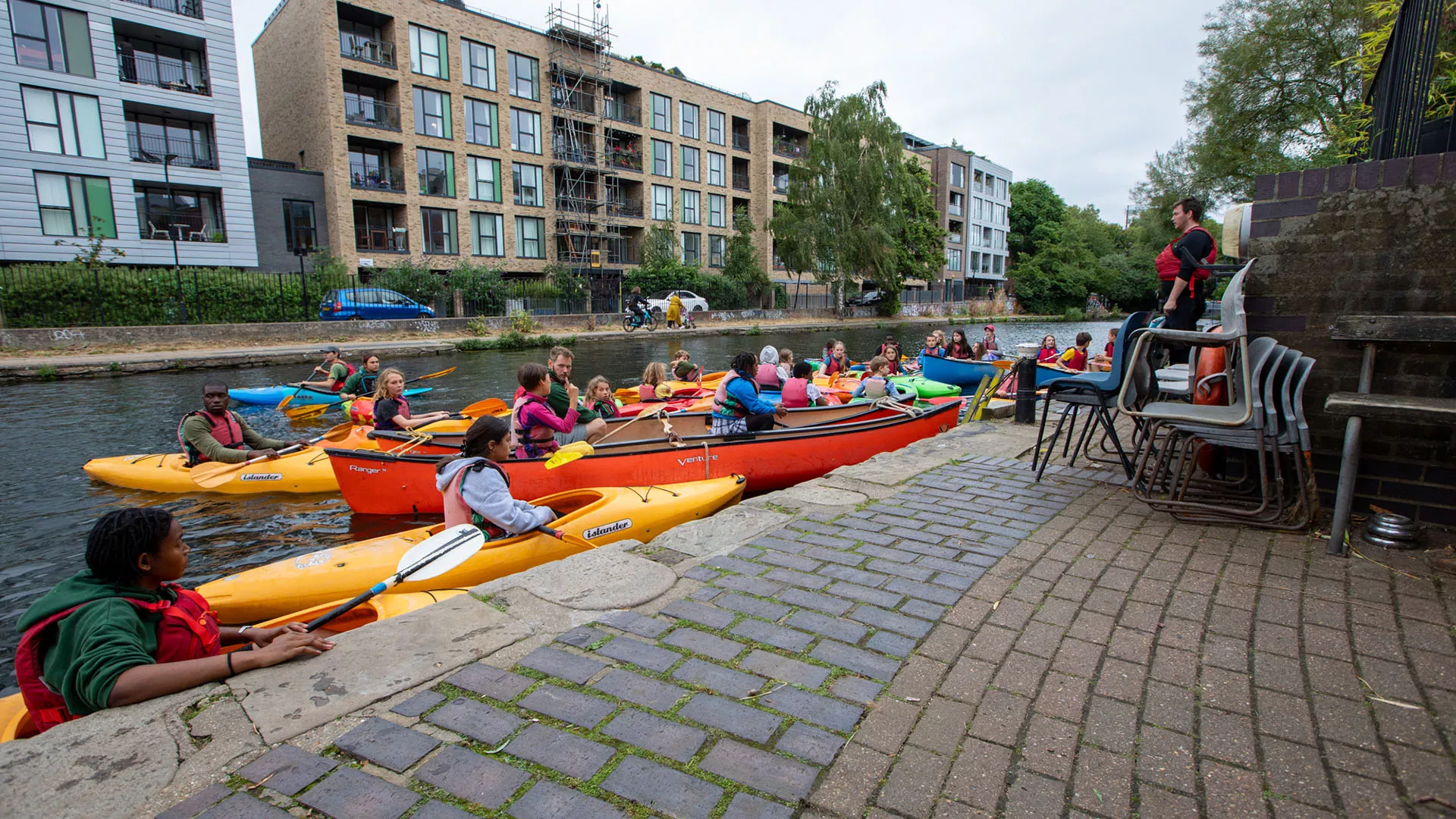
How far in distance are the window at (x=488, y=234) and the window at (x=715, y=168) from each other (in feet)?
46.6

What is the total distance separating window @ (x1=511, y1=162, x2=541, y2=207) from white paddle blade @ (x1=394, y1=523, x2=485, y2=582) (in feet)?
109

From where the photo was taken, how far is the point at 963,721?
216cm

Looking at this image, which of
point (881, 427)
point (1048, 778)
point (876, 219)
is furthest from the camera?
point (876, 219)

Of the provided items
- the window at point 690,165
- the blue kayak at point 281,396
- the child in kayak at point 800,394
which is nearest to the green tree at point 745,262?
the window at point 690,165

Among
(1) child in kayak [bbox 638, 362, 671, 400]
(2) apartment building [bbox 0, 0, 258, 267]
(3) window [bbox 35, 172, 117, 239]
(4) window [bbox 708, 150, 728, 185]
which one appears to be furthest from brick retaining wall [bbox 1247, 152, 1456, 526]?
(4) window [bbox 708, 150, 728, 185]

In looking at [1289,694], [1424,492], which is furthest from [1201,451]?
[1289,694]

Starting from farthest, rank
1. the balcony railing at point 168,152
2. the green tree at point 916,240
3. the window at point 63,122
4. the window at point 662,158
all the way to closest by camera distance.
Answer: the green tree at point 916,240
the window at point 662,158
the balcony railing at point 168,152
the window at point 63,122

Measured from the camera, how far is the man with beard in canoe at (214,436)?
8562 millimetres

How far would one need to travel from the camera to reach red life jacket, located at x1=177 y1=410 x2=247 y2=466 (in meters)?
8.66

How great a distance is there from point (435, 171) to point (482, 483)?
31.3 metres

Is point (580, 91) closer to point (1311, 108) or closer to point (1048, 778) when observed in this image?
point (1311, 108)

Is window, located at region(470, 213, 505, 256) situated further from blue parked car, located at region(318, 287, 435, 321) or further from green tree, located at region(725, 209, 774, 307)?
green tree, located at region(725, 209, 774, 307)

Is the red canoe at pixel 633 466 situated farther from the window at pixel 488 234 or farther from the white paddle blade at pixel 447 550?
the window at pixel 488 234

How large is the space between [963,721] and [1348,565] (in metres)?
2.38
